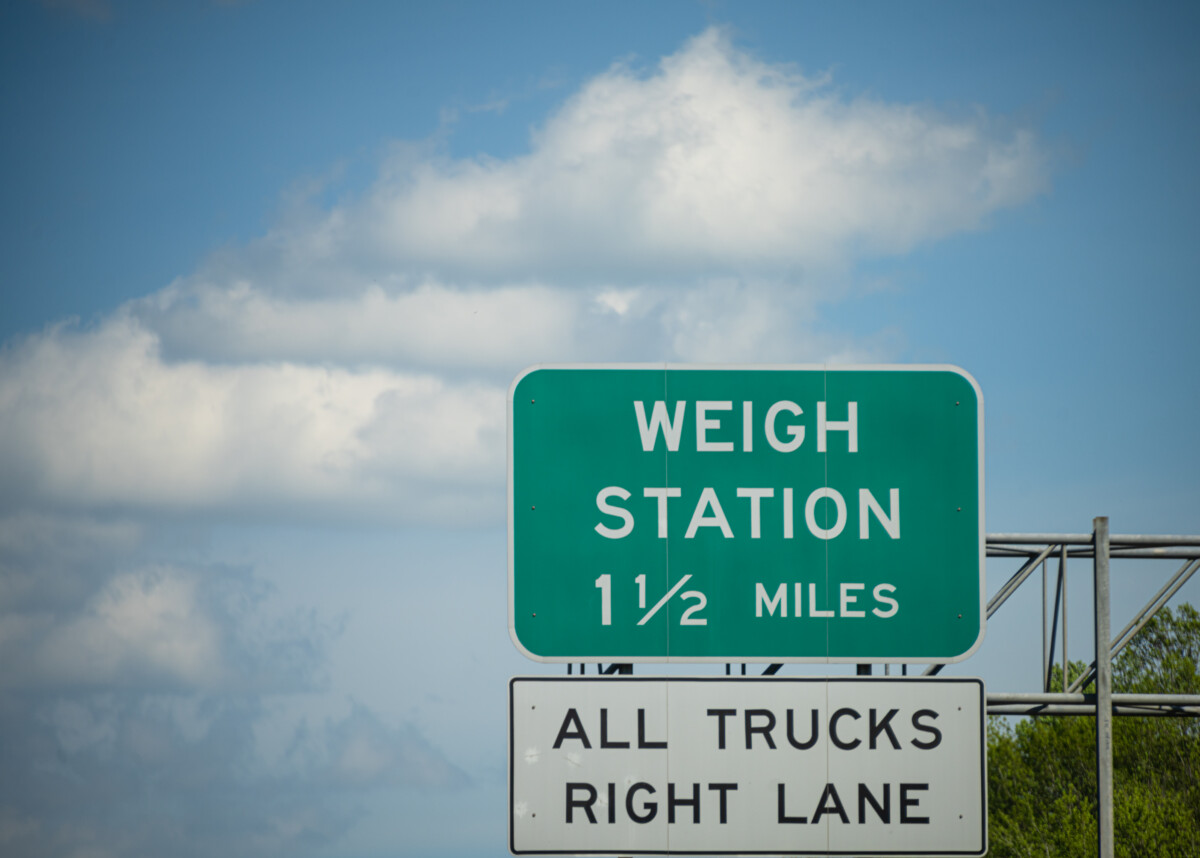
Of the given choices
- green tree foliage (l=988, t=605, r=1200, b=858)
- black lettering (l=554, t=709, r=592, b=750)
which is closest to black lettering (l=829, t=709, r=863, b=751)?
black lettering (l=554, t=709, r=592, b=750)

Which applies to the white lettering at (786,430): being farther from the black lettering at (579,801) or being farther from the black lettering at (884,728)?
the black lettering at (579,801)

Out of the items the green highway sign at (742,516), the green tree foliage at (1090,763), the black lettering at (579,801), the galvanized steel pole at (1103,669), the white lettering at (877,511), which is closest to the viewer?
the black lettering at (579,801)

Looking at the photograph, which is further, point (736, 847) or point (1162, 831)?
point (1162, 831)

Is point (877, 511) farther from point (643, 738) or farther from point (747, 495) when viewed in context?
point (643, 738)

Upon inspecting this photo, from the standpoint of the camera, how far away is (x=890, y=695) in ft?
21.9

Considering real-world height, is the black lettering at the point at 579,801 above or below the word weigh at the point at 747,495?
below

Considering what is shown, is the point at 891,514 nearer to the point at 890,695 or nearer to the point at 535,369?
the point at 890,695

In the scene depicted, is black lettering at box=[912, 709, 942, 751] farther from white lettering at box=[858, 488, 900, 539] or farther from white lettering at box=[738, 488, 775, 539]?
white lettering at box=[738, 488, 775, 539]

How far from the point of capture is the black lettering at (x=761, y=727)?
6625 mm

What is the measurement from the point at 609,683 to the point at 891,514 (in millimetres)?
1705

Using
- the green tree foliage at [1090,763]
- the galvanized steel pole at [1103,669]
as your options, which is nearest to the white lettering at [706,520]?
the galvanized steel pole at [1103,669]

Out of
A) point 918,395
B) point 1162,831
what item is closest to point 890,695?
point 918,395

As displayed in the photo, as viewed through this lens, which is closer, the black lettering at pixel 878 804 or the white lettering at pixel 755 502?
the black lettering at pixel 878 804

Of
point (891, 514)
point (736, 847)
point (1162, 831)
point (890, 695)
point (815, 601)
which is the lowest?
point (1162, 831)
